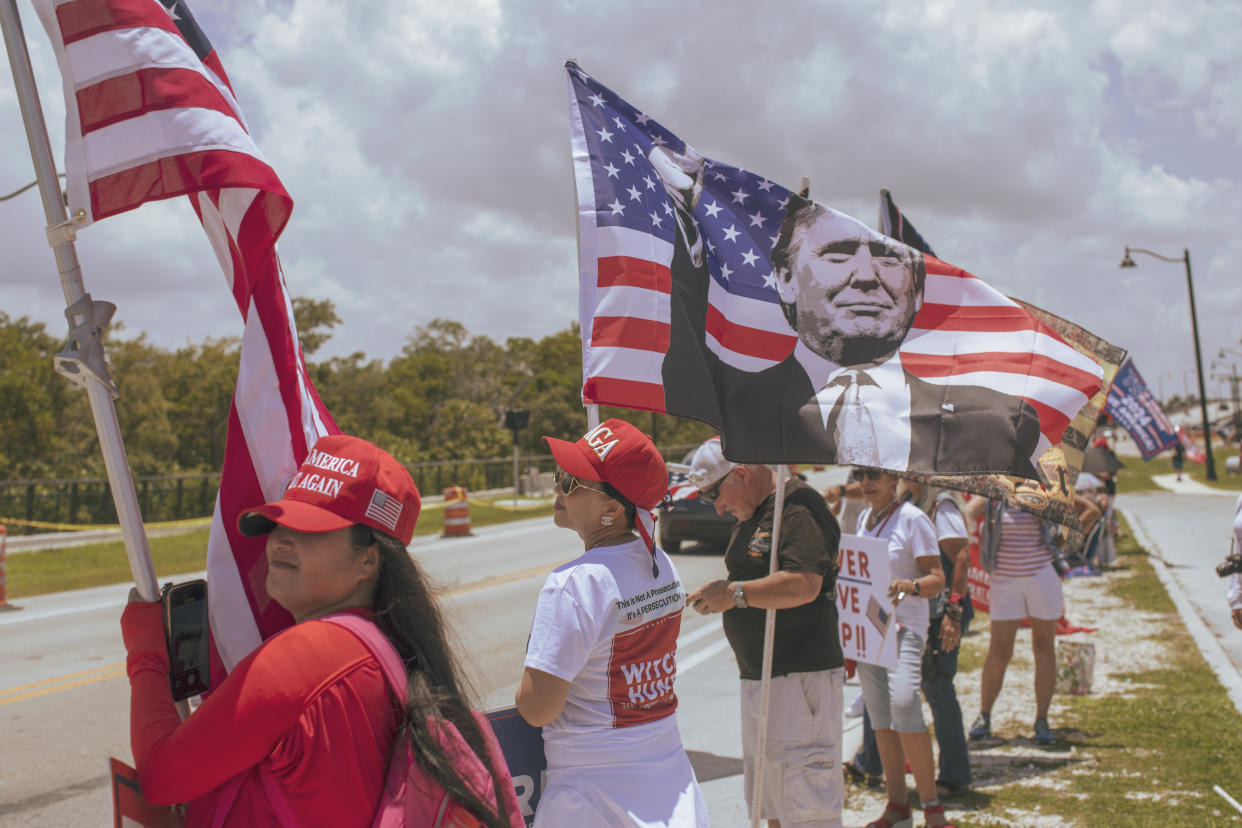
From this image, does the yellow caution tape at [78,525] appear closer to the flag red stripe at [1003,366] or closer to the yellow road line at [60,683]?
the yellow road line at [60,683]

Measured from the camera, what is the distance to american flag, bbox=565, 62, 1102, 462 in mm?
3512

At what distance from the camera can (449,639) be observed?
7.54 ft

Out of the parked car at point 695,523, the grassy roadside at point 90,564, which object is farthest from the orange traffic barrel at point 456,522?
the parked car at point 695,523

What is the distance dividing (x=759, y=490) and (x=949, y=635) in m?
2.17

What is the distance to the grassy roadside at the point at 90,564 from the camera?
15031mm

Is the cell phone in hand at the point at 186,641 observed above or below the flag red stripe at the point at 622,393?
below

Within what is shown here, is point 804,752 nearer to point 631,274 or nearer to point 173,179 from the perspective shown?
point 631,274

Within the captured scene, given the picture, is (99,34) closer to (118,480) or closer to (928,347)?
(118,480)


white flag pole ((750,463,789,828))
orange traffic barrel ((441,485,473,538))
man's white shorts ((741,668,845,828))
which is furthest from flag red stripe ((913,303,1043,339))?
orange traffic barrel ((441,485,473,538))

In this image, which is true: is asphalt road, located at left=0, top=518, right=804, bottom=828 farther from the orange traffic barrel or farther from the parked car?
the orange traffic barrel

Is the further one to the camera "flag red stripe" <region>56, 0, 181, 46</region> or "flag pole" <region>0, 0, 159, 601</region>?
"flag red stripe" <region>56, 0, 181, 46</region>

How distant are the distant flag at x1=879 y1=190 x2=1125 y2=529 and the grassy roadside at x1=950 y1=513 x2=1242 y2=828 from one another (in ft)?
5.08

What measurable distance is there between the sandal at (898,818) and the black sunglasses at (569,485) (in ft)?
10.3

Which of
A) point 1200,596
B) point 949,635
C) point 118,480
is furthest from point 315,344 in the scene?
point 118,480
